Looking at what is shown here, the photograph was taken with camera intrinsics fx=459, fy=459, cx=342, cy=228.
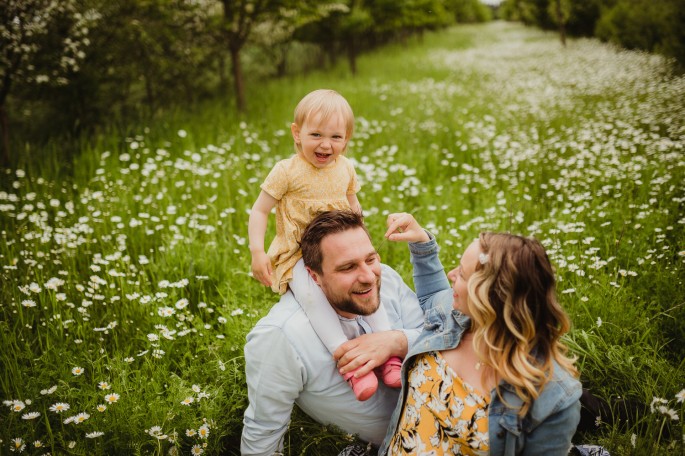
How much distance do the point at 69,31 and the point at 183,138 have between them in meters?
2.20

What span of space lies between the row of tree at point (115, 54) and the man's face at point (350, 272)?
575 centimetres

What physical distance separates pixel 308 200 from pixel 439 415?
132cm

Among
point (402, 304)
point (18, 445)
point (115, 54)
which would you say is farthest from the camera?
point (115, 54)

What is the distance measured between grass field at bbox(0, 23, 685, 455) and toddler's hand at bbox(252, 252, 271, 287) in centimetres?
69

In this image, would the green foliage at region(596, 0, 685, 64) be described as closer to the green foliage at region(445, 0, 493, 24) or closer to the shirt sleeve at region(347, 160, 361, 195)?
the shirt sleeve at region(347, 160, 361, 195)

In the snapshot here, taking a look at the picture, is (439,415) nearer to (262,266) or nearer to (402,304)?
(402,304)

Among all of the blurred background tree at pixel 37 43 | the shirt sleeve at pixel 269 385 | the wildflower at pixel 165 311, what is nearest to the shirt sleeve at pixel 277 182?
the shirt sleeve at pixel 269 385

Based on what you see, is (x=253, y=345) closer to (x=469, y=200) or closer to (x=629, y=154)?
(x=469, y=200)

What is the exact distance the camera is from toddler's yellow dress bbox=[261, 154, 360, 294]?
260cm

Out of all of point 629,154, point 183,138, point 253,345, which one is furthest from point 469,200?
point 183,138

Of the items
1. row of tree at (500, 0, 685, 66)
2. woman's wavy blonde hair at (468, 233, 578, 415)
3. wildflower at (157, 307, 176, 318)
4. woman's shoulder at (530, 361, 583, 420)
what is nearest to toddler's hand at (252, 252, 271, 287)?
wildflower at (157, 307, 176, 318)

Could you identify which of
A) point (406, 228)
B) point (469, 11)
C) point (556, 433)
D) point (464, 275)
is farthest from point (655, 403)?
point (469, 11)

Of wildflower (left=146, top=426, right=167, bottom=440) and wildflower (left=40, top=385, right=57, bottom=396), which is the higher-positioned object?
wildflower (left=40, top=385, right=57, bottom=396)

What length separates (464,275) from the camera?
2.04 m
